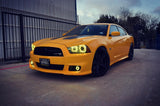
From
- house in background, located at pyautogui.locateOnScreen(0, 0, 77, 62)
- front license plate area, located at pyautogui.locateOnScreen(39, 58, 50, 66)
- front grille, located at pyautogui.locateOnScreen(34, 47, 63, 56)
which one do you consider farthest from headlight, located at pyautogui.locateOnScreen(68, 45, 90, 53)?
house in background, located at pyautogui.locateOnScreen(0, 0, 77, 62)

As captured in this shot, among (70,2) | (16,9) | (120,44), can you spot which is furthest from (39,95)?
(70,2)

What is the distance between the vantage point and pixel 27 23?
261 inches

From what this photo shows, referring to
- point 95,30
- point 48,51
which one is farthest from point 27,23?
point 48,51

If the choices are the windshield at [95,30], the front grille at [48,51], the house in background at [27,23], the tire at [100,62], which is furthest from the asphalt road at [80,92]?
the house in background at [27,23]

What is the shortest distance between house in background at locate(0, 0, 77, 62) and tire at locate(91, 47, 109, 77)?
340cm

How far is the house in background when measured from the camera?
5648 millimetres

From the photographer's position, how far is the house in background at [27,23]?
18.5 feet

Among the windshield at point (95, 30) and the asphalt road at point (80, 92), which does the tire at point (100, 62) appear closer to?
the asphalt road at point (80, 92)

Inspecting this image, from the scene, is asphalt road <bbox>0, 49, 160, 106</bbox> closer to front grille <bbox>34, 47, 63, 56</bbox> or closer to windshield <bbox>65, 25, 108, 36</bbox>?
front grille <bbox>34, 47, 63, 56</bbox>

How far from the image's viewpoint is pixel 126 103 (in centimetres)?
196

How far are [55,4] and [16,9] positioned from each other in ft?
9.93

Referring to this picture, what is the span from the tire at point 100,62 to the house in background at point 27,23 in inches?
134

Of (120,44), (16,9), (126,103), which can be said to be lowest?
(126,103)

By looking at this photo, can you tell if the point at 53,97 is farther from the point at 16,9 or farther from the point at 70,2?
the point at 70,2
